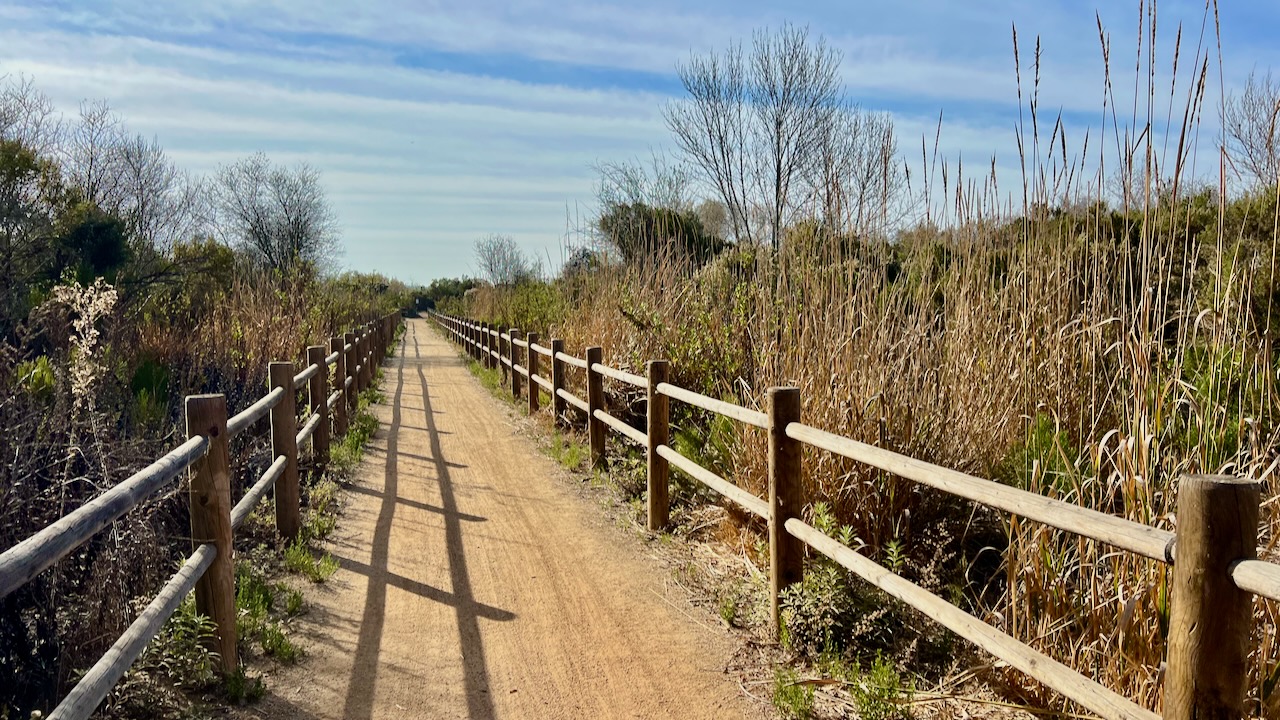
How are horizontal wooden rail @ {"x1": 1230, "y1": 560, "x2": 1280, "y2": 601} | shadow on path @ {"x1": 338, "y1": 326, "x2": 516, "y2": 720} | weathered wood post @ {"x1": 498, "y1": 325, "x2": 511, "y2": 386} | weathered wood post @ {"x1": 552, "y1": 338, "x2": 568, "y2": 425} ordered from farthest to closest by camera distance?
1. weathered wood post @ {"x1": 498, "y1": 325, "x2": 511, "y2": 386}
2. weathered wood post @ {"x1": 552, "y1": 338, "x2": 568, "y2": 425}
3. shadow on path @ {"x1": 338, "y1": 326, "x2": 516, "y2": 720}
4. horizontal wooden rail @ {"x1": 1230, "y1": 560, "x2": 1280, "y2": 601}

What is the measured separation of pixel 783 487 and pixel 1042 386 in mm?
1472

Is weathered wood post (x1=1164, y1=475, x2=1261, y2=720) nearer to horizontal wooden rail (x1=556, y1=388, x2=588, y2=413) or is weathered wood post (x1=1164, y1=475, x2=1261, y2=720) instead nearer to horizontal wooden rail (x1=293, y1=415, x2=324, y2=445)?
horizontal wooden rail (x1=293, y1=415, x2=324, y2=445)

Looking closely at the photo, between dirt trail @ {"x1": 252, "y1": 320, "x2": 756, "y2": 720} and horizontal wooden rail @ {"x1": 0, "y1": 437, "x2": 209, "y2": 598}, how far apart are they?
3.66 feet

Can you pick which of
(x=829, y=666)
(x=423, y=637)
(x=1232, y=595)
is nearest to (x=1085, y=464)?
(x=829, y=666)

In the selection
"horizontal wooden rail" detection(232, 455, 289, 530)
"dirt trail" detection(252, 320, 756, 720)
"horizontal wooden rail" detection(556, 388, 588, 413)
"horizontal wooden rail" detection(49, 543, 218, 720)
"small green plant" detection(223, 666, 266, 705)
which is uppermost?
"horizontal wooden rail" detection(556, 388, 588, 413)

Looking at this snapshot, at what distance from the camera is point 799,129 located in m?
21.6

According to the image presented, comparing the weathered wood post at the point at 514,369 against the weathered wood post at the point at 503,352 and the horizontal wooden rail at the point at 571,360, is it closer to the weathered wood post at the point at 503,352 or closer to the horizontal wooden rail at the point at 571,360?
the weathered wood post at the point at 503,352

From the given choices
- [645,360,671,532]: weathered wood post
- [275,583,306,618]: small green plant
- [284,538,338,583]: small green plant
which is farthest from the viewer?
[645,360,671,532]: weathered wood post

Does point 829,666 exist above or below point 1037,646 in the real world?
below

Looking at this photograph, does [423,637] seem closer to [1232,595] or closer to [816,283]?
[816,283]

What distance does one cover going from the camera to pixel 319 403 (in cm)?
793

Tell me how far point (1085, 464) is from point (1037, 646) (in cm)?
123

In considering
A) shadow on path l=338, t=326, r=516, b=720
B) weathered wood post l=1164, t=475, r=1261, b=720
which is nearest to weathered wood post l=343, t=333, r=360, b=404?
shadow on path l=338, t=326, r=516, b=720

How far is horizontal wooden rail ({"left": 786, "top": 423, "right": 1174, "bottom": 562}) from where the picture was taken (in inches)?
81.0
